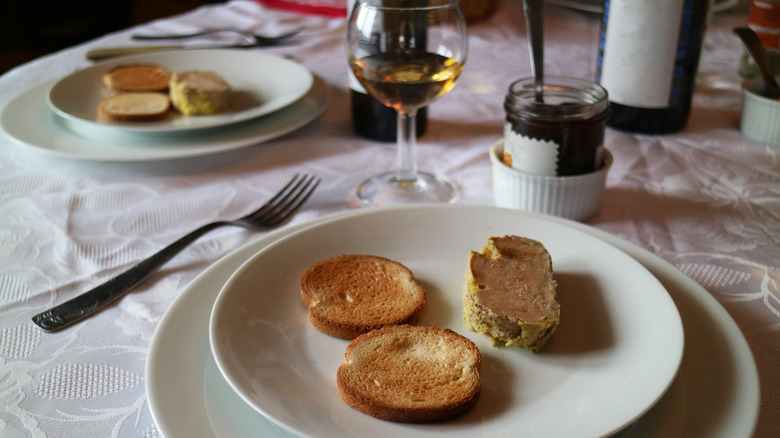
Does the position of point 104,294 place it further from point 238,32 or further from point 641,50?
point 238,32

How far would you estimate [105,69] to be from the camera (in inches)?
51.6

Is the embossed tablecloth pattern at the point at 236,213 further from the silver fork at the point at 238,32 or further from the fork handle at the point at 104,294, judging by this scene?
the silver fork at the point at 238,32

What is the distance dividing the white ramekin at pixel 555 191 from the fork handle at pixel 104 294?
435mm

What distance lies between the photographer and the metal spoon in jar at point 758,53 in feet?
3.46

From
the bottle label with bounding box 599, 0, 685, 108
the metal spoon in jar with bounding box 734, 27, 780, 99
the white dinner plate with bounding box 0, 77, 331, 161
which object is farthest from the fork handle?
the metal spoon in jar with bounding box 734, 27, 780, 99

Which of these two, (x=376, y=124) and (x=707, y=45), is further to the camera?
(x=707, y=45)

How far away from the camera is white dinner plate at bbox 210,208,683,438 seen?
0.51 meters

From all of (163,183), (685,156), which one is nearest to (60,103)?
(163,183)

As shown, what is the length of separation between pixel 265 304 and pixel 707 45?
1.37 meters

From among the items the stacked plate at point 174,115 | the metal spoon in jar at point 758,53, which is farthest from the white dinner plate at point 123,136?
the metal spoon in jar at point 758,53

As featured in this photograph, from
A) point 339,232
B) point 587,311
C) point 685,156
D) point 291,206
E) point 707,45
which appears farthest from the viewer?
point 707,45

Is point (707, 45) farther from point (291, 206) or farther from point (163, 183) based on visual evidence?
point (163, 183)

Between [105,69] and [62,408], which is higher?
[105,69]

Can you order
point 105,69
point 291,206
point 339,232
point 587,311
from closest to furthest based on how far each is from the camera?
point 587,311, point 339,232, point 291,206, point 105,69
